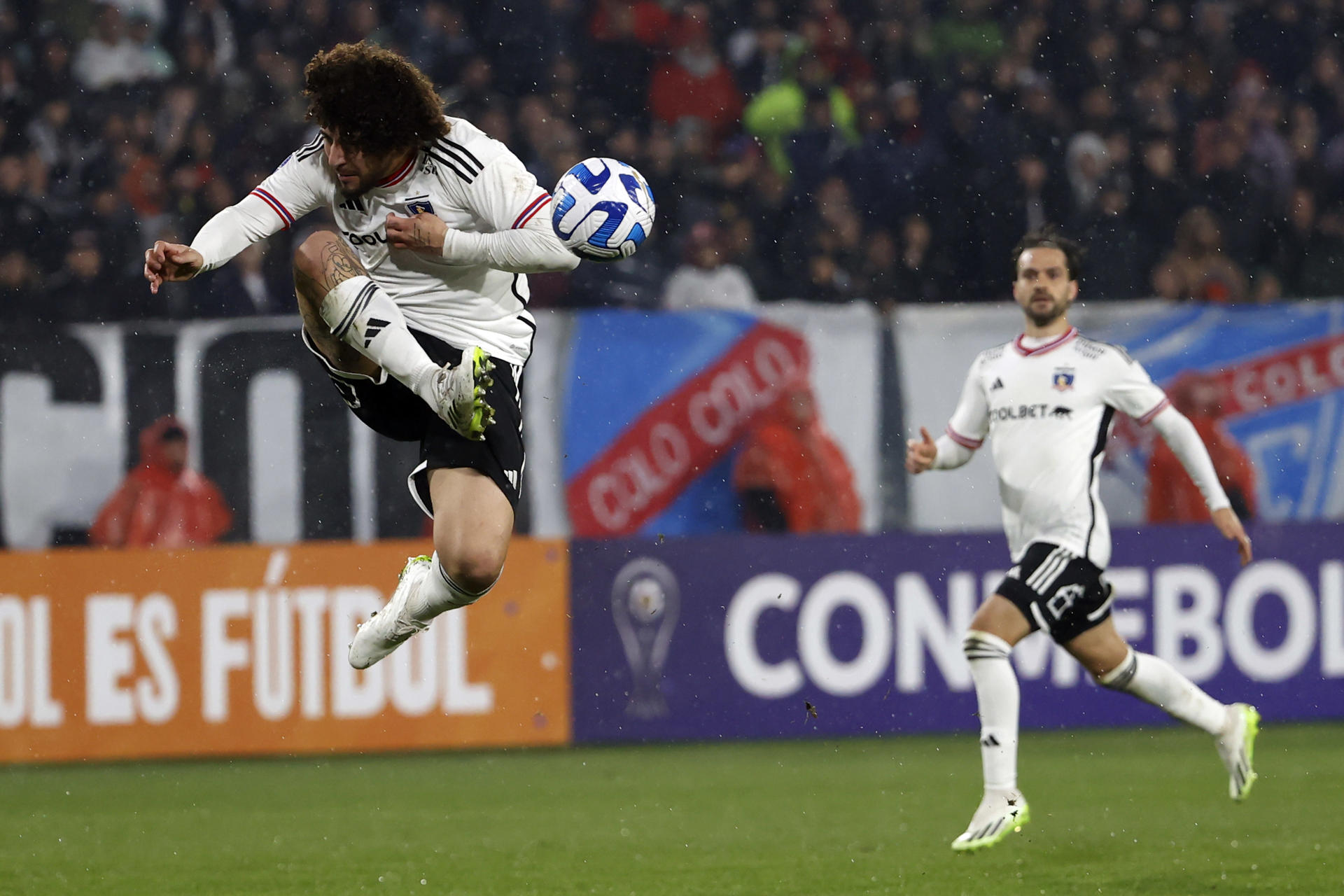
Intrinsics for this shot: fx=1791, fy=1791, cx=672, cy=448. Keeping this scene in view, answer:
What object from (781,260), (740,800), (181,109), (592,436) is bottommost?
(740,800)

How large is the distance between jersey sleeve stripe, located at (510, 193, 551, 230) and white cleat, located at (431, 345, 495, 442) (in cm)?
34

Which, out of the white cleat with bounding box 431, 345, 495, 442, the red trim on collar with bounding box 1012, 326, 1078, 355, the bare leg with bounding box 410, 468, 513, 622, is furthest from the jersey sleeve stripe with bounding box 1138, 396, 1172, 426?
the white cleat with bounding box 431, 345, 495, 442

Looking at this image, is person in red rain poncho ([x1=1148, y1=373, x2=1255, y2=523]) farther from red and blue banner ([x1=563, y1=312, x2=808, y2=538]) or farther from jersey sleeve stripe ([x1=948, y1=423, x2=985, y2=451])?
jersey sleeve stripe ([x1=948, y1=423, x2=985, y2=451])

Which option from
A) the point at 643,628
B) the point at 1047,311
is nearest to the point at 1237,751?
the point at 1047,311

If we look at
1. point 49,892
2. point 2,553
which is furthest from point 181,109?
point 49,892

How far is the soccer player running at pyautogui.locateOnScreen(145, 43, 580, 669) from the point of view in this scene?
462cm

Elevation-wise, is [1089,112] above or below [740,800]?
above

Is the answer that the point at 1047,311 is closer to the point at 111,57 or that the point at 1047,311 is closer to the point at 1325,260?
the point at 1325,260

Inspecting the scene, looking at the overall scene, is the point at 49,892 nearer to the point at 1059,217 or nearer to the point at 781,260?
the point at 781,260

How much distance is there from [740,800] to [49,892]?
8.71 ft

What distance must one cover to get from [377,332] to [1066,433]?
7.71 feet

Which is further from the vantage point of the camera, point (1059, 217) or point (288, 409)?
point (1059, 217)

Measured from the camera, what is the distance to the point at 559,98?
33.3 ft

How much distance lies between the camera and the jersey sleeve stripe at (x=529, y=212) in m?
4.66
